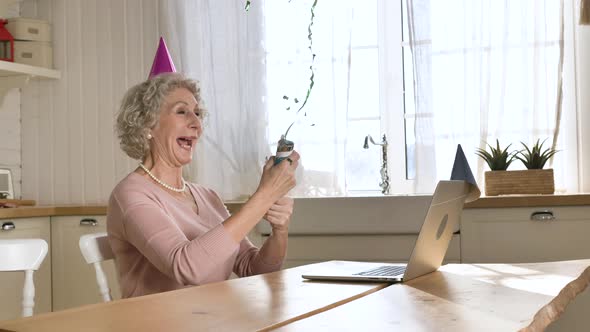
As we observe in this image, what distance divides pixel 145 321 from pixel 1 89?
341 centimetres

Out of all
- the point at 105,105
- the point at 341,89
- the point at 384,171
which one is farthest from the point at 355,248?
the point at 105,105

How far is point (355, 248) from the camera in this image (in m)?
3.08

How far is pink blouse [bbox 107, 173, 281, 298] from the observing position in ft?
5.78

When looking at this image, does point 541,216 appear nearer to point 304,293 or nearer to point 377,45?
point 377,45

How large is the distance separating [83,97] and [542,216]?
2520 millimetres

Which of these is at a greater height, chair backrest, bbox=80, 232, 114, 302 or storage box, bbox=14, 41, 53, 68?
storage box, bbox=14, 41, 53, 68

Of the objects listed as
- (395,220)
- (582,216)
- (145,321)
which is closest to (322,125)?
(395,220)

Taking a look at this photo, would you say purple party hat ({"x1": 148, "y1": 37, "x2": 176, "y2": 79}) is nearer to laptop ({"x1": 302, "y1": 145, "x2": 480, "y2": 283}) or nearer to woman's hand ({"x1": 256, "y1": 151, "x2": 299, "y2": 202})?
woman's hand ({"x1": 256, "y1": 151, "x2": 299, "y2": 202})

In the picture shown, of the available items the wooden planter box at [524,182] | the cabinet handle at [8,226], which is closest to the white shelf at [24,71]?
the cabinet handle at [8,226]

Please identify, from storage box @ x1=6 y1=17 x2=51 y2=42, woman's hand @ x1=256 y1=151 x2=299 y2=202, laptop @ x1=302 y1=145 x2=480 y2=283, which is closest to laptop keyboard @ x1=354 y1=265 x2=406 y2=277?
laptop @ x1=302 y1=145 x2=480 y2=283

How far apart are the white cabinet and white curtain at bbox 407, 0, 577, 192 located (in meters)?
0.41

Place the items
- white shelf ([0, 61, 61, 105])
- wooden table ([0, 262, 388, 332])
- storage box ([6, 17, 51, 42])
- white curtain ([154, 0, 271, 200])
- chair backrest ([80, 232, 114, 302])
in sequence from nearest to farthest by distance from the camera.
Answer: wooden table ([0, 262, 388, 332]) → chair backrest ([80, 232, 114, 302]) → white curtain ([154, 0, 271, 200]) → white shelf ([0, 61, 61, 105]) → storage box ([6, 17, 51, 42])

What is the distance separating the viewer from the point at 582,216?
283cm

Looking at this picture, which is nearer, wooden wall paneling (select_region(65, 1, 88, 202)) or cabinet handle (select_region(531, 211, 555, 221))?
cabinet handle (select_region(531, 211, 555, 221))
